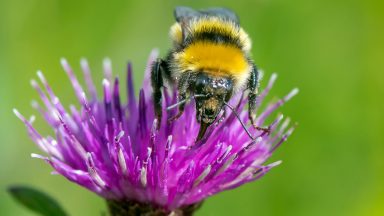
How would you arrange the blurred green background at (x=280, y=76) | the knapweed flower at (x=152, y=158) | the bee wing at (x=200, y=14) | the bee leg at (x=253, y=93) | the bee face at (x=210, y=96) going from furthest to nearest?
1. the blurred green background at (x=280, y=76)
2. the bee wing at (x=200, y=14)
3. the bee leg at (x=253, y=93)
4. the knapweed flower at (x=152, y=158)
5. the bee face at (x=210, y=96)

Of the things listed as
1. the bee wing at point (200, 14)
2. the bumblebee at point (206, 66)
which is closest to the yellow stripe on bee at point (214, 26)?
the bumblebee at point (206, 66)

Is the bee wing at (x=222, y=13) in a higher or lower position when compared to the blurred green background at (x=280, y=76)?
higher

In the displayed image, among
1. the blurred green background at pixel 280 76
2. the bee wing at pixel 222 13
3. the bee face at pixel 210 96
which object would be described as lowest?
the blurred green background at pixel 280 76

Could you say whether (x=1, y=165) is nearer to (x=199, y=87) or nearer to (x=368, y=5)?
(x=199, y=87)

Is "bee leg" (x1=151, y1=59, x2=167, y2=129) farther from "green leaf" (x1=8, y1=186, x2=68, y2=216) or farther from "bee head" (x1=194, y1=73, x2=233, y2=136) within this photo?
"green leaf" (x1=8, y1=186, x2=68, y2=216)

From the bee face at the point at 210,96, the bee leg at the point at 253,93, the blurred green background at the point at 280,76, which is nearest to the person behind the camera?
the bee face at the point at 210,96

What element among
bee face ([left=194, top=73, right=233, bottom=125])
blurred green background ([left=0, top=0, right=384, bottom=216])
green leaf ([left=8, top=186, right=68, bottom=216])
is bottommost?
blurred green background ([left=0, top=0, right=384, bottom=216])

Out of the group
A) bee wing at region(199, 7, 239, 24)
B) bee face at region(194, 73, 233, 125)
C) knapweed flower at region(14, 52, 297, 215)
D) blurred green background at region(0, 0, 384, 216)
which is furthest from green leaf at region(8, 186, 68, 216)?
blurred green background at region(0, 0, 384, 216)

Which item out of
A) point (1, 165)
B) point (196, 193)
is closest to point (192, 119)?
point (196, 193)

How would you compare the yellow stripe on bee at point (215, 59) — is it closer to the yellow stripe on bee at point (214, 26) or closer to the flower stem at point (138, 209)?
the yellow stripe on bee at point (214, 26)
